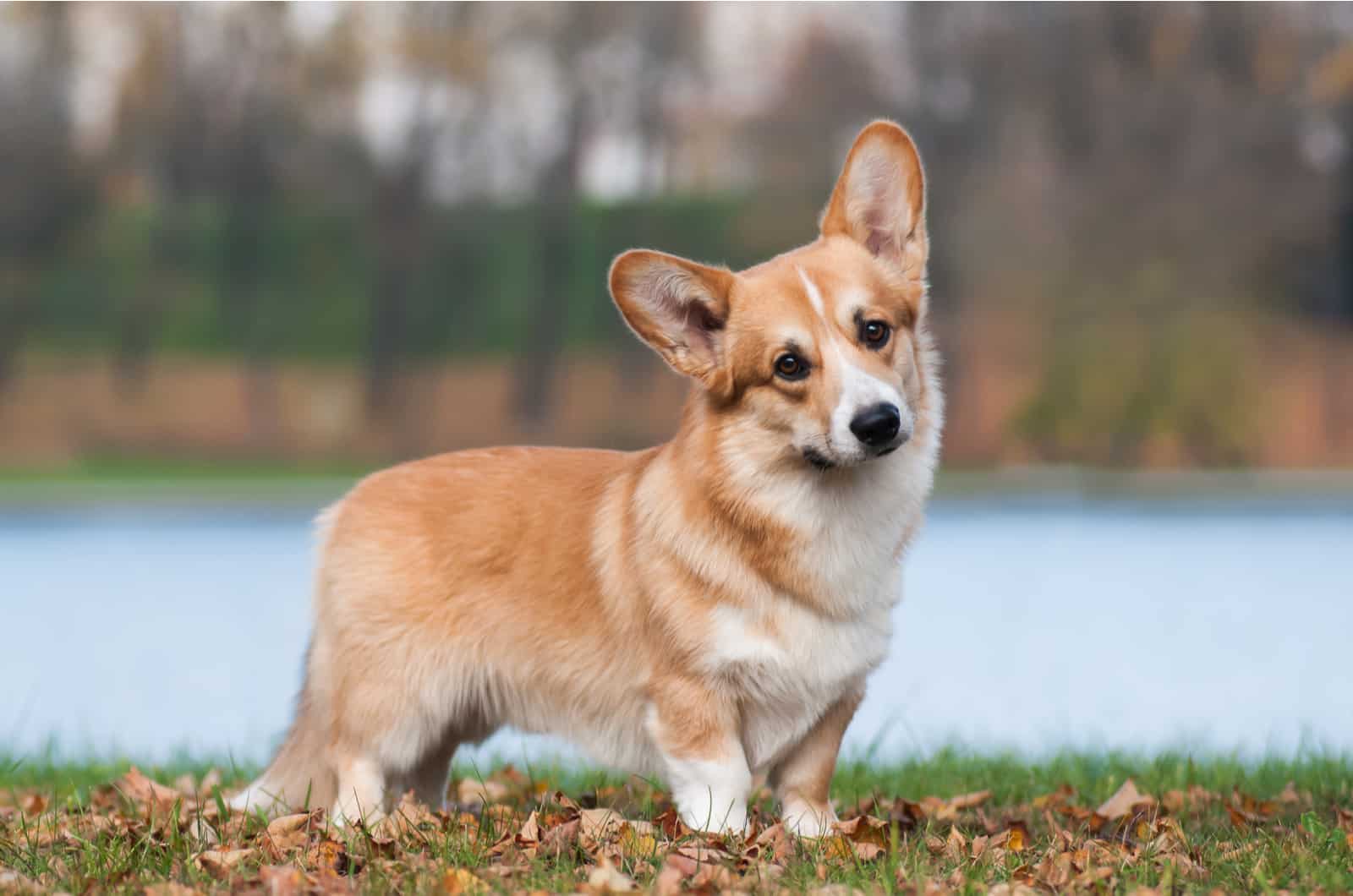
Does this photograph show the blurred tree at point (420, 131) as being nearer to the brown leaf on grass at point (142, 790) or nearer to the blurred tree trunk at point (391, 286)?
the blurred tree trunk at point (391, 286)

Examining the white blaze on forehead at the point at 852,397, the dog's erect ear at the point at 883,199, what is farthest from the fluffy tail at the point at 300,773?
the dog's erect ear at the point at 883,199

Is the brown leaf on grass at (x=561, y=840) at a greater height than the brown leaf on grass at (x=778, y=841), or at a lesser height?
lesser

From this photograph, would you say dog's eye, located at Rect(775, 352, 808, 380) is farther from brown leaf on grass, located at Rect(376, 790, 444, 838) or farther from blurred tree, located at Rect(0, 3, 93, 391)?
blurred tree, located at Rect(0, 3, 93, 391)

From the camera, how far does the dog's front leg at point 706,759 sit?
352 cm

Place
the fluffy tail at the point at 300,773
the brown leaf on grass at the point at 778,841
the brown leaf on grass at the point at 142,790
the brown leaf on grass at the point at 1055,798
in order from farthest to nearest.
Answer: the brown leaf on grass at the point at 1055,798
the brown leaf on grass at the point at 142,790
the fluffy tail at the point at 300,773
the brown leaf on grass at the point at 778,841

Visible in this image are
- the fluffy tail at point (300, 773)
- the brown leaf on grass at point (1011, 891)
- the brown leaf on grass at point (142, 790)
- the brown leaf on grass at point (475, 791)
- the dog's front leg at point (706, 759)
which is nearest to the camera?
the brown leaf on grass at point (1011, 891)

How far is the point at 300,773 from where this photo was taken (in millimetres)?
4133

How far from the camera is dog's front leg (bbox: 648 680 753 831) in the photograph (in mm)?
3518

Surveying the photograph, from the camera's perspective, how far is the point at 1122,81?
21.6 meters

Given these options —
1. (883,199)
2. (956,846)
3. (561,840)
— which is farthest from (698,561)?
(883,199)

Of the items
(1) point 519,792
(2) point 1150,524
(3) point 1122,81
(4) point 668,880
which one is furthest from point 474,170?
(4) point 668,880

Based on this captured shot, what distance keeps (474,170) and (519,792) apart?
18.3 metres

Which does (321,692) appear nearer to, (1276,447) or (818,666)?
(818,666)

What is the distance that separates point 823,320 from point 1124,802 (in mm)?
1815
